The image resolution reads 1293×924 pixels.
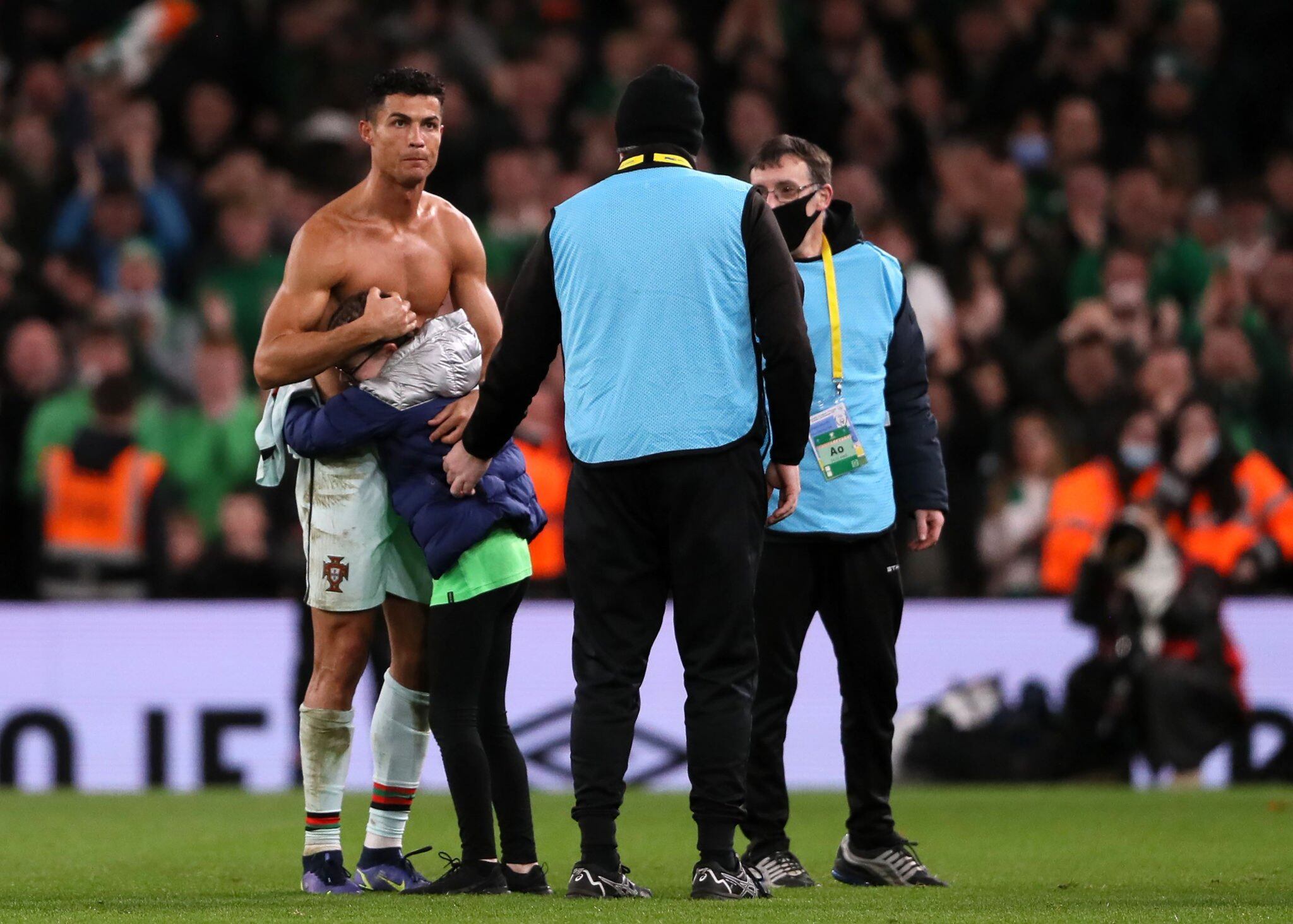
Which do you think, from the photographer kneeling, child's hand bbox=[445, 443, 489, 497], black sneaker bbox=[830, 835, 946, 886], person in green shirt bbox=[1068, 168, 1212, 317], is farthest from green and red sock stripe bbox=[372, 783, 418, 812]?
person in green shirt bbox=[1068, 168, 1212, 317]

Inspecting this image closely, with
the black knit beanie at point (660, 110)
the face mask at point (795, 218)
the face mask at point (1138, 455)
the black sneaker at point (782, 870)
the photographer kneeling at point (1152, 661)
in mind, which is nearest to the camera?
the black knit beanie at point (660, 110)

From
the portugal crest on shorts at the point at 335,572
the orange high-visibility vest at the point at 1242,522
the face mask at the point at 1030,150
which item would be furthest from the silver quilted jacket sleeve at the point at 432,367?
the face mask at the point at 1030,150

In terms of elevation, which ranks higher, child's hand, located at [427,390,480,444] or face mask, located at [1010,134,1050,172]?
face mask, located at [1010,134,1050,172]

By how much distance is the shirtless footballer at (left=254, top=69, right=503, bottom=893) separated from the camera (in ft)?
21.0

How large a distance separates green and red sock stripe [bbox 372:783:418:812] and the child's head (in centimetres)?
121

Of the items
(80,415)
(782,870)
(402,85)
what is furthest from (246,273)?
(782,870)

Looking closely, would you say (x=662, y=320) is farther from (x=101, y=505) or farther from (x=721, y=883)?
(x=101, y=505)

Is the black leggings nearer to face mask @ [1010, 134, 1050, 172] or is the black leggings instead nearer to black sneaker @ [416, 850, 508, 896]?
black sneaker @ [416, 850, 508, 896]

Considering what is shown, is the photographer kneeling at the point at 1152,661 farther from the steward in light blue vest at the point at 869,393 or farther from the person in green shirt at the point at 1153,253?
the steward in light blue vest at the point at 869,393

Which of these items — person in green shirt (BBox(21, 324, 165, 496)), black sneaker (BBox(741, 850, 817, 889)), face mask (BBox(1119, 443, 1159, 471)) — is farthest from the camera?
person in green shirt (BBox(21, 324, 165, 496))

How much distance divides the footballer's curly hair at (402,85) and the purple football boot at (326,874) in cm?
220

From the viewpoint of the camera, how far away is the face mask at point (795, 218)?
6.70 m

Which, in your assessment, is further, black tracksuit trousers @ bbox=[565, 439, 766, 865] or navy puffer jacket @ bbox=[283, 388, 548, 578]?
navy puffer jacket @ bbox=[283, 388, 548, 578]

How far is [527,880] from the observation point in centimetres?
626
